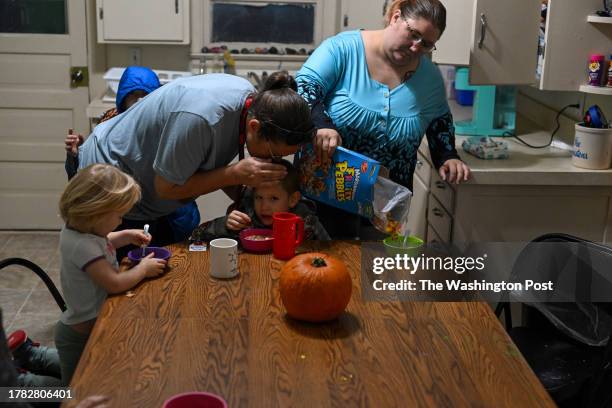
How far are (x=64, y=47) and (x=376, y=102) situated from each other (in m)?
2.71

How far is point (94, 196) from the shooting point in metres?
1.97

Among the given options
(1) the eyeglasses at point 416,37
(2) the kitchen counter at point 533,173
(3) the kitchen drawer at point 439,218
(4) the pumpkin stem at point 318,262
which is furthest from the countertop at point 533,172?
(4) the pumpkin stem at point 318,262

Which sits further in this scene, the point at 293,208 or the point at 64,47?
the point at 64,47

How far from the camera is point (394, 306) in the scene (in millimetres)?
1977

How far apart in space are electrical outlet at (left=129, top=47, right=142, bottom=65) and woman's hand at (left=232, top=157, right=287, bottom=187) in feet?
8.69

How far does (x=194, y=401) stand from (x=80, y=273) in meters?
0.76

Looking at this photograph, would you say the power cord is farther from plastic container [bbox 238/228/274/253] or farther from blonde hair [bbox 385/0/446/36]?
plastic container [bbox 238/228/274/253]

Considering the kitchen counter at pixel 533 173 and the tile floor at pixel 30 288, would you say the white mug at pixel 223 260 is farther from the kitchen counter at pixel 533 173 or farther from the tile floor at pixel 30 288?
the tile floor at pixel 30 288

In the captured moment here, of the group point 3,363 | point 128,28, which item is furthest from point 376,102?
point 128,28

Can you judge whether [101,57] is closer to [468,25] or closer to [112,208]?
[468,25]

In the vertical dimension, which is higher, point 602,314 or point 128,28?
point 128,28

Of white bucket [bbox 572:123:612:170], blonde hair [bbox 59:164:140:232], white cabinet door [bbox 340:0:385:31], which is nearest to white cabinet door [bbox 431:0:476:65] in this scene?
white bucket [bbox 572:123:612:170]

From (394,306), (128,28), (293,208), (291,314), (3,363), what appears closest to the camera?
(3,363)

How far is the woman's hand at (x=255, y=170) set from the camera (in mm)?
2203
